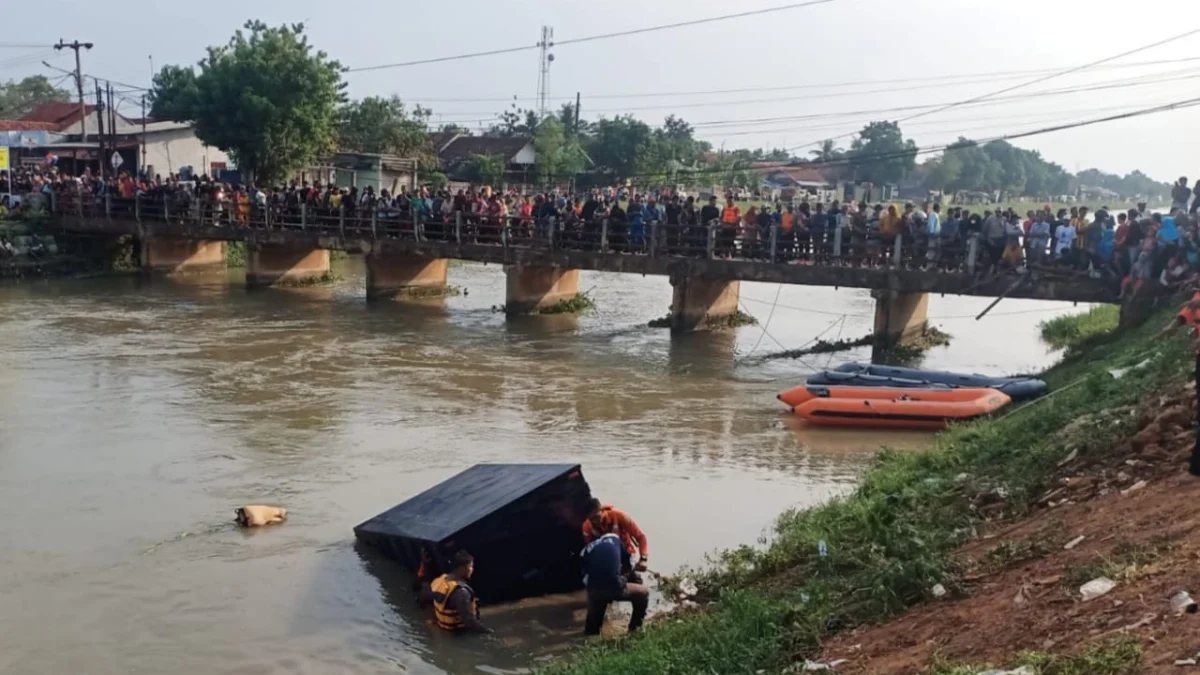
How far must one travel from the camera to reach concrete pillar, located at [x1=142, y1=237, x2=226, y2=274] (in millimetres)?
33000

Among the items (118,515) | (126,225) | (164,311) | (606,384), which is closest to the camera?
(118,515)

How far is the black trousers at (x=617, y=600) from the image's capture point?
8.68 metres

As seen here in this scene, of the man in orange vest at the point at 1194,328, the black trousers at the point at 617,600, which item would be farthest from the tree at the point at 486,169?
the black trousers at the point at 617,600

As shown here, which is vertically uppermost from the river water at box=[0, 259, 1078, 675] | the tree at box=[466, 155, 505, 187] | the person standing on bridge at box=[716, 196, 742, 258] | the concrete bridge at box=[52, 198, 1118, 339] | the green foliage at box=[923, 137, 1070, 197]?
the green foliage at box=[923, 137, 1070, 197]

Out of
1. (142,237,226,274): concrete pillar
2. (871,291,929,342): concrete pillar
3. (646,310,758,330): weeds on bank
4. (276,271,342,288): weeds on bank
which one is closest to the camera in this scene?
(871,291,929,342): concrete pillar

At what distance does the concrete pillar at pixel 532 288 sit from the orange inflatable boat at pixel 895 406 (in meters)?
11.0

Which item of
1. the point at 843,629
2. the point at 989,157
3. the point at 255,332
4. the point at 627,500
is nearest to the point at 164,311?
the point at 255,332

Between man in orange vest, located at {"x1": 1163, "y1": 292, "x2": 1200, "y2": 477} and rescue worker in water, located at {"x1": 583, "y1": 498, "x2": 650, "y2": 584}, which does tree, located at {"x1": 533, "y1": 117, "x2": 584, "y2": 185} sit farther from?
rescue worker in water, located at {"x1": 583, "y1": 498, "x2": 650, "y2": 584}

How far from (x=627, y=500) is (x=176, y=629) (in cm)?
513

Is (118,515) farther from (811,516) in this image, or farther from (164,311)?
(164,311)

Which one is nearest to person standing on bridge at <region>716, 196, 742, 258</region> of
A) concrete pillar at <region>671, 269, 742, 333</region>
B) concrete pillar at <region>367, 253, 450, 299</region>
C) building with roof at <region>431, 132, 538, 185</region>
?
concrete pillar at <region>671, 269, 742, 333</region>

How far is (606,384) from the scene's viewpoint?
19.9m

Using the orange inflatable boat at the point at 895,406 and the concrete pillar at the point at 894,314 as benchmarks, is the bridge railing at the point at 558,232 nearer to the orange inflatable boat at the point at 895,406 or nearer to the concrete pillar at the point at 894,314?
the concrete pillar at the point at 894,314

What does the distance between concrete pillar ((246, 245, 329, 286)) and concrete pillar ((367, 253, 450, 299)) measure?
275 centimetres
